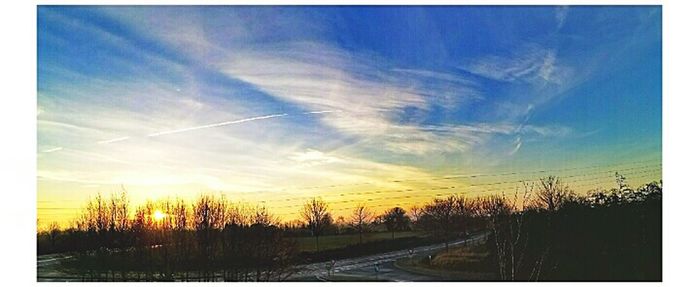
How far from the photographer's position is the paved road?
6324 mm

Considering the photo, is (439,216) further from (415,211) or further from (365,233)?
(365,233)

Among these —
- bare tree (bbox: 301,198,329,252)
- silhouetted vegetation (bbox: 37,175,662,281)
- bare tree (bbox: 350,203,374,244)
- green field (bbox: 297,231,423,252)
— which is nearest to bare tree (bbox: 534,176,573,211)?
silhouetted vegetation (bbox: 37,175,662,281)

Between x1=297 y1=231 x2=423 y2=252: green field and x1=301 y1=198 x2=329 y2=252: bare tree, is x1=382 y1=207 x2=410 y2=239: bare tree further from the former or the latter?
x1=301 y1=198 x2=329 y2=252: bare tree

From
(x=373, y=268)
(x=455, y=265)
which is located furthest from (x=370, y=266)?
(x=455, y=265)

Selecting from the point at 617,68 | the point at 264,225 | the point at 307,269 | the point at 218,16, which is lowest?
the point at 307,269

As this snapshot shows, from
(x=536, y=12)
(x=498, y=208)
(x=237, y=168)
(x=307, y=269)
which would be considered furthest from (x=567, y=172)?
(x=237, y=168)

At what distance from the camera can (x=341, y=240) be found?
21.4ft

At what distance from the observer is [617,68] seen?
6.10 m

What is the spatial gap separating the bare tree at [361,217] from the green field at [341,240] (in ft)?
0.25

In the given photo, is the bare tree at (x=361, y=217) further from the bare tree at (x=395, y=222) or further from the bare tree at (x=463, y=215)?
the bare tree at (x=463, y=215)

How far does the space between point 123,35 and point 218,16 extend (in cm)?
84

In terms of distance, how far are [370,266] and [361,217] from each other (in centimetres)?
46
